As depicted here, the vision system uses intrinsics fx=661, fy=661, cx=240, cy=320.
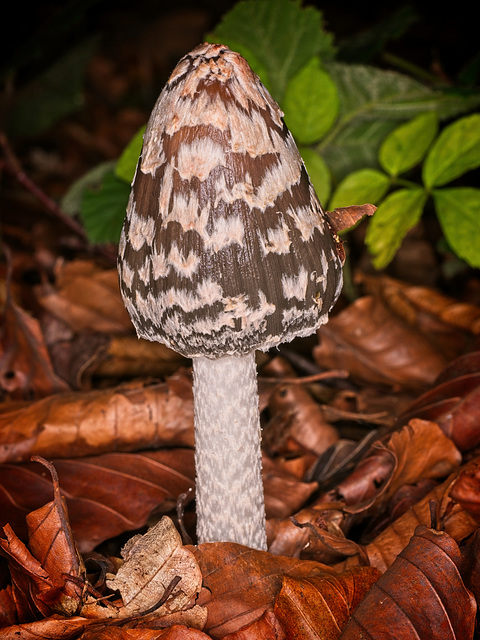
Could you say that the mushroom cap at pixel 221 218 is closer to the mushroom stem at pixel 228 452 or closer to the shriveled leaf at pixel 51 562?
the mushroom stem at pixel 228 452

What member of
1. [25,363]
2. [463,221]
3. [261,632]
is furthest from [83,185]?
[261,632]

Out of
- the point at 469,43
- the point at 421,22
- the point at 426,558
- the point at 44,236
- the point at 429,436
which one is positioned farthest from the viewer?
the point at 421,22

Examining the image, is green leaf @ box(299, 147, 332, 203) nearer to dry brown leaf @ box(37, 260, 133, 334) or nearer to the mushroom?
the mushroom

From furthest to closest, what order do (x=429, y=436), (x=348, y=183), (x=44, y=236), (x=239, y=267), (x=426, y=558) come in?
(x=44, y=236) < (x=348, y=183) < (x=429, y=436) < (x=426, y=558) < (x=239, y=267)

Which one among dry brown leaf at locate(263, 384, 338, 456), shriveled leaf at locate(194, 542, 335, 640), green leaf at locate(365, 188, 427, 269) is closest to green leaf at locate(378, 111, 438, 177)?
green leaf at locate(365, 188, 427, 269)

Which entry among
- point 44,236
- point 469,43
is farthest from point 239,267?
point 469,43

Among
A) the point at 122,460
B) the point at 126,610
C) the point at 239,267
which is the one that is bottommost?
the point at 126,610

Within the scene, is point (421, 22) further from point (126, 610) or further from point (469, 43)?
point (126, 610)
